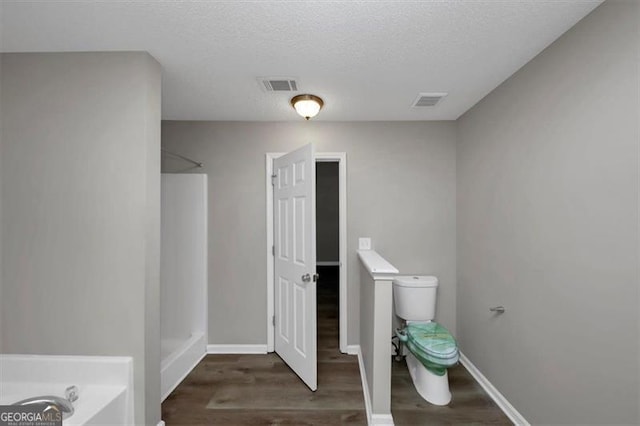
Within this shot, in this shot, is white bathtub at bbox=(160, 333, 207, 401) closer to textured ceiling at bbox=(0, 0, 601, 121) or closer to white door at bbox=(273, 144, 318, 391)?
white door at bbox=(273, 144, 318, 391)

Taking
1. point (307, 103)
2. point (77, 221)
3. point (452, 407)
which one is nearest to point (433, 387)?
point (452, 407)

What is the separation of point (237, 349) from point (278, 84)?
8.01 feet

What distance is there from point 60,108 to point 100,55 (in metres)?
0.38

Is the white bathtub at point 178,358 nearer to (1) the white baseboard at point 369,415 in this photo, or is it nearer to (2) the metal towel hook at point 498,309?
(1) the white baseboard at point 369,415

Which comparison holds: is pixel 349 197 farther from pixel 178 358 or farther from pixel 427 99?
pixel 178 358

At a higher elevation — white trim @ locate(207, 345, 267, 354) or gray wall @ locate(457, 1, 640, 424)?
gray wall @ locate(457, 1, 640, 424)

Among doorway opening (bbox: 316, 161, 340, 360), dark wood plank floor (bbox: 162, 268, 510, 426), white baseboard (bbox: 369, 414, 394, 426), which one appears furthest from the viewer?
doorway opening (bbox: 316, 161, 340, 360)

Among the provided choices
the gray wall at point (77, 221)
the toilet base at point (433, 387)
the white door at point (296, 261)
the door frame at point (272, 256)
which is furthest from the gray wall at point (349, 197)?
the gray wall at point (77, 221)

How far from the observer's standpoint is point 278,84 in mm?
1871

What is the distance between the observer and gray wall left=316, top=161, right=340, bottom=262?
21.4 ft

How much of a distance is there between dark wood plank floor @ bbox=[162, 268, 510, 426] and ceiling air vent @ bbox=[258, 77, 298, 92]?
2.30 m

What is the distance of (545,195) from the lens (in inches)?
59.2

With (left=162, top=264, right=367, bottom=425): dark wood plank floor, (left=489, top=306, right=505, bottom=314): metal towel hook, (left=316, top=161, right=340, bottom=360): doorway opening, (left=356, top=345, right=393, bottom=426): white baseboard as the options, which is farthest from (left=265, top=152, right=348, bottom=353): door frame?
(left=316, top=161, right=340, bottom=360): doorway opening

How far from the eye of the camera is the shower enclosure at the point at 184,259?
259 centimetres
